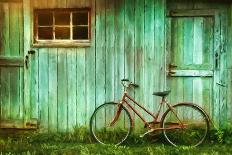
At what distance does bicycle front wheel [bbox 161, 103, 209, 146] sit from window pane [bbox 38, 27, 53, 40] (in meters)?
3.15

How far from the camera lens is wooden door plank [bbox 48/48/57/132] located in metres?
12.8

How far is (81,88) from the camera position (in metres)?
12.8

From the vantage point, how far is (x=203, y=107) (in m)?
12.6

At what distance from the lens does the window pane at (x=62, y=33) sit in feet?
42.3

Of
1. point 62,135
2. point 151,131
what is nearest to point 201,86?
point 151,131

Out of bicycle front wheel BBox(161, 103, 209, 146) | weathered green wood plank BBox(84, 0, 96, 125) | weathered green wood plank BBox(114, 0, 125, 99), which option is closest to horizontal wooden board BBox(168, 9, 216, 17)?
weathered green wood plank BBox(114, 0, 125, 99)

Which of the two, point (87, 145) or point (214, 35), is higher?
point (214, 35)

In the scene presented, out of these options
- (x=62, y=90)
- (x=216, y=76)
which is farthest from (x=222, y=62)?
(x=62, y=90)

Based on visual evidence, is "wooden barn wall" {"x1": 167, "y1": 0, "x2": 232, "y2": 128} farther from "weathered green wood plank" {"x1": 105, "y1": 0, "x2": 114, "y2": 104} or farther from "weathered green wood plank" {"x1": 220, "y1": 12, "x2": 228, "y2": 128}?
"weathered green wood plank" {"x1": 105, "y1": 0, "x2": 114, "y2": 104}

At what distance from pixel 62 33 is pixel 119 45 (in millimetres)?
1310

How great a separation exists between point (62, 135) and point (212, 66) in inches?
141

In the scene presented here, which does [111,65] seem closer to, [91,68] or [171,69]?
[91,68]

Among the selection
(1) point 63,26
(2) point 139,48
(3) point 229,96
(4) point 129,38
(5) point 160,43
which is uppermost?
(1) point 63,26

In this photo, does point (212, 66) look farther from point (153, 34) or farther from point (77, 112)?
point (77, 112)
